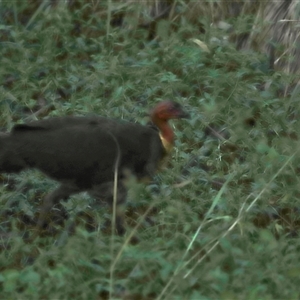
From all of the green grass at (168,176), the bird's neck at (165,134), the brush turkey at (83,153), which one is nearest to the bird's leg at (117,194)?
the brush turkey at (83,153)

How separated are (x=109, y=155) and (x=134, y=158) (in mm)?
165

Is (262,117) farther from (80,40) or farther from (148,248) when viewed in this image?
(148,248)

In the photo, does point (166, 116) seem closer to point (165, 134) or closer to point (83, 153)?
point (165, 134)

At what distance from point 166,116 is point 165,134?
0.42ft

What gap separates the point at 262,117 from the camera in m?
7.03

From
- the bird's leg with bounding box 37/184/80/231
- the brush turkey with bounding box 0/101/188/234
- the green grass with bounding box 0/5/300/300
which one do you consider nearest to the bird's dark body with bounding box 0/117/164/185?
the brush turkey with bounding box 0/101/188/234

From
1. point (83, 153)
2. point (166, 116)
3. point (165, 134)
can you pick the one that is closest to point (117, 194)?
point (83, 153)

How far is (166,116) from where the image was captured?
609 cm

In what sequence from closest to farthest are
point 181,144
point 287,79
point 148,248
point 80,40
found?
point 148,248 → point 181,144 → point 287,79 → point 80,40

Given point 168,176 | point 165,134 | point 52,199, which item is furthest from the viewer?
point 168,176

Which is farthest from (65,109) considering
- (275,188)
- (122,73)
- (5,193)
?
(275,188)

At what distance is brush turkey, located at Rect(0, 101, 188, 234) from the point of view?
5551 millimetres

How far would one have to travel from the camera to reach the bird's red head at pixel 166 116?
237 inches

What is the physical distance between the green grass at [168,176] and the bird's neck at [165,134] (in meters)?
0.28
